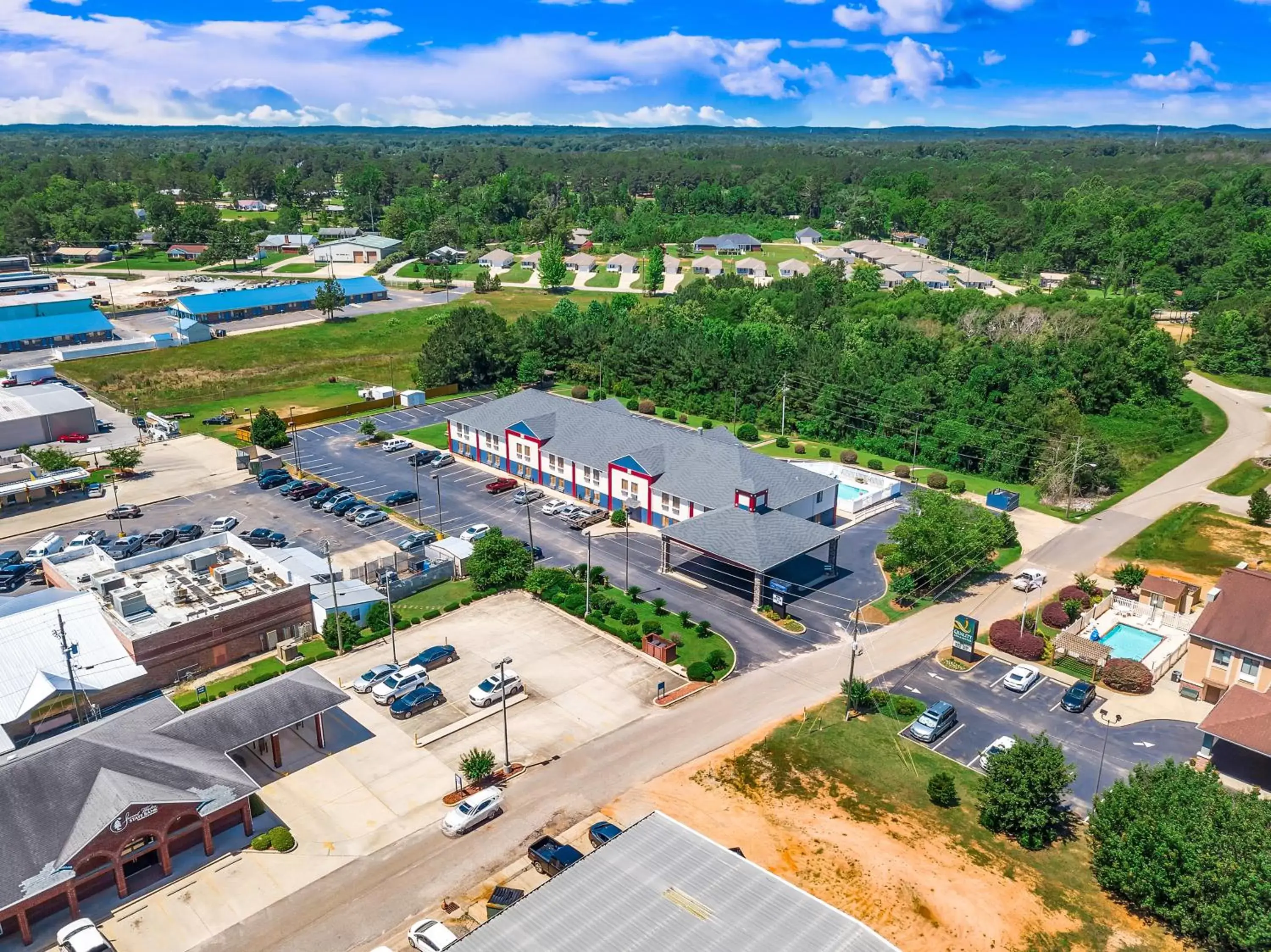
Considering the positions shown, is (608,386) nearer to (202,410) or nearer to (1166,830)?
(202,410)

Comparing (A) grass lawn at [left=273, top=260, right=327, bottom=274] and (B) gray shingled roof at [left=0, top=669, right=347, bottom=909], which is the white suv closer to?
(B) gray shingled roof at [left=0, top=669, right=347, bottom=909]

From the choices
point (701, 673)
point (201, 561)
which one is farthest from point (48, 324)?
point (701, 673)

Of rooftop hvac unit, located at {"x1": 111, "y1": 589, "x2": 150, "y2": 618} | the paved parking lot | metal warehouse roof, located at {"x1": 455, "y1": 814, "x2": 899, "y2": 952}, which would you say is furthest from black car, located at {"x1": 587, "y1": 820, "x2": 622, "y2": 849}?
rooftop hvac unit, located at {"x1": 111, "y1": 589, "x2": 150, "y2": 618}

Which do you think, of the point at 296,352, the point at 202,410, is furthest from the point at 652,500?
the point at 296,352

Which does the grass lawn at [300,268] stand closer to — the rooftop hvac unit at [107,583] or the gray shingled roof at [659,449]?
the gray shingled roof at [659,449]

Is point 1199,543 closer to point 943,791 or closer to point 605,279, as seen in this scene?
point 943,791

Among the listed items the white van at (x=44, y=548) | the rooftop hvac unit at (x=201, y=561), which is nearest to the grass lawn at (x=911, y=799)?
the rooftop hvac unit at (x=201, y=561)
